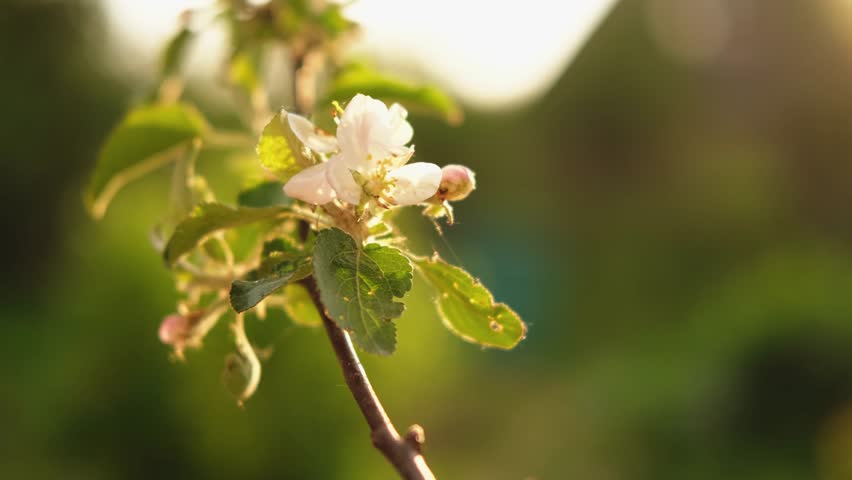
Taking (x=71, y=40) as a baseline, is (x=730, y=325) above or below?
below

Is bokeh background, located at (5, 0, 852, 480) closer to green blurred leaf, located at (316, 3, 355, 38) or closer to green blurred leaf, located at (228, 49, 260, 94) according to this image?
green blurred leaf, located at (228, 49, 260, 94)

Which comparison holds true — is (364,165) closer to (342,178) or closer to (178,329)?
(342,178)

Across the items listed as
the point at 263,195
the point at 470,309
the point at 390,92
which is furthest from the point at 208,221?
the point at 390,92

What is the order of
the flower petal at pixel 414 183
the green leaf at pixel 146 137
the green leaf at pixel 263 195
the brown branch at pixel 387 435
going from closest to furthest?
the brown branch at pixel 387 435 → the flower petal at pixel 414 183 → the green leaf at pixel 263 195 → the green leaf at pixel 146 137

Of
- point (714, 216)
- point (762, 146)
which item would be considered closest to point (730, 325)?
point (714, 216)

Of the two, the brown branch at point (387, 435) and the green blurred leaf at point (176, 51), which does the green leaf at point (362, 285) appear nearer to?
the brown branch at point (387, 435)

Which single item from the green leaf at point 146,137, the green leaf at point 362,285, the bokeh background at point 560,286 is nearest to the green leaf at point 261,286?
the green leaf at point 362,285

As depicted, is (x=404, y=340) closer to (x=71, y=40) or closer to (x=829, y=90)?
(x=71, y=40)
